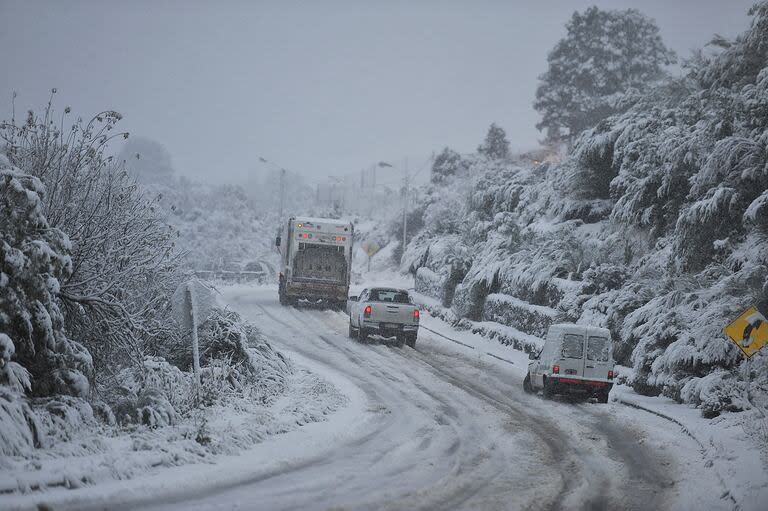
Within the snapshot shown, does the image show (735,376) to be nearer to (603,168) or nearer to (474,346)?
(474,346)

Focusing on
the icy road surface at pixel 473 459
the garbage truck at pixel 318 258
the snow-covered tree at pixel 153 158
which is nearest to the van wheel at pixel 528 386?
the icy road surface at pixel 473 459

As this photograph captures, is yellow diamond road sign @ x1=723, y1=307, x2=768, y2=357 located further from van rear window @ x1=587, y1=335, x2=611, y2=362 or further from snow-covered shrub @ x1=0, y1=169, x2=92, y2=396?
snow-covered shrub @ x1=0, y1=169, x2=92, y2=396

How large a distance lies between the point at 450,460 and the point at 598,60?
46709 millimetres

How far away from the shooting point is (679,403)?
1609cm

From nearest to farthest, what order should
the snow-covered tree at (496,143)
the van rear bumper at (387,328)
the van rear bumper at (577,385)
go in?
1. the van rear bumper at (577,385)
2. the van rear bumper at (387,328)
3. the snow-covered tree at (496,143)

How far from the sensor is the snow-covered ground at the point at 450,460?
27.0ft

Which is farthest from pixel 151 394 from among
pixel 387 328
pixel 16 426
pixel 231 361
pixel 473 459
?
pixel 387 328

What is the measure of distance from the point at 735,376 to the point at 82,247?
1211 cm

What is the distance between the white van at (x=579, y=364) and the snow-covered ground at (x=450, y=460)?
1.45 feet

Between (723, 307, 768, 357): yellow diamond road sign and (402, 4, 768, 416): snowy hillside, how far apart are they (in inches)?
30.8

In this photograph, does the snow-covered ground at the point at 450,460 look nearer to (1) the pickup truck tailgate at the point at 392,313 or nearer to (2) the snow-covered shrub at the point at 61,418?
(2) the snow-covered shrub at the point at 61,418

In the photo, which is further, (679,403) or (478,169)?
(478,169)

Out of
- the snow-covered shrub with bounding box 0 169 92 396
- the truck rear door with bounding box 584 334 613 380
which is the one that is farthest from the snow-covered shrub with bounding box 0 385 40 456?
the truck rear door with bounding box 584 334 613 380

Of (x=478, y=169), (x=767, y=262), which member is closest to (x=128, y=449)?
(x=767, y=262)
